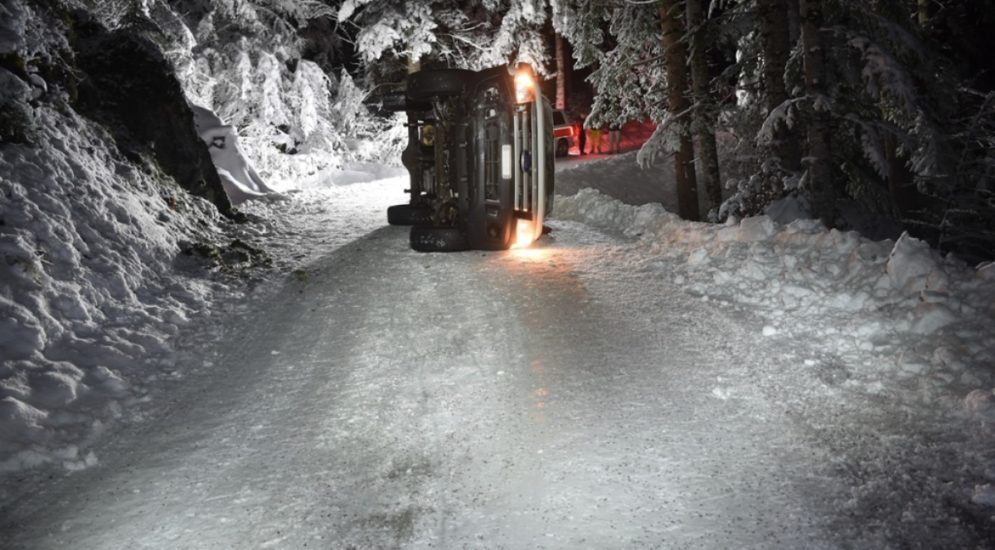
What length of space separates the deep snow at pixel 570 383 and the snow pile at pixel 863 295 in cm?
2

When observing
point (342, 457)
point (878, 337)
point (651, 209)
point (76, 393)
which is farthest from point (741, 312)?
point (76, 393)

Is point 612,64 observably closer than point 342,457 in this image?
No

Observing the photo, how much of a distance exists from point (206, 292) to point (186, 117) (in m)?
5.57

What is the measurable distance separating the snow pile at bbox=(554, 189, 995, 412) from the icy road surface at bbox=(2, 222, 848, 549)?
2.06ft

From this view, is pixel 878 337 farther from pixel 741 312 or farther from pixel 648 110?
pixel 648 110

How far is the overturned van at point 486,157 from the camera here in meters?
9.30

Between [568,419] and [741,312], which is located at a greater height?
[741,312]

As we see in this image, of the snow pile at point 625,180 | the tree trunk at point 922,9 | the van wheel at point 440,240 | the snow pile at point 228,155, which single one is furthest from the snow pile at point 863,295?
the tree trunk at point 922,9

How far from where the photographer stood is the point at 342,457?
14.5 feet

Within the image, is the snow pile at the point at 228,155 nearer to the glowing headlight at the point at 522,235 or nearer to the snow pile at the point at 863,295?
the glowing headlight at the point at 522,235

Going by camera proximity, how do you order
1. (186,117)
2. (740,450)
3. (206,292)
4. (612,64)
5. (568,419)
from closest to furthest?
(740,450) → (568,419) → (206,292) → (186,117) → (612,64)

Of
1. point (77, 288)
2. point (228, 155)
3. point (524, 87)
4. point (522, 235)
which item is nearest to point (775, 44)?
point (524, 87)

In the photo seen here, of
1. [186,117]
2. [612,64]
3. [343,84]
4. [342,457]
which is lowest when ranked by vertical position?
[342,457]

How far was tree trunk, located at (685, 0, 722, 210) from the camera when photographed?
1276 centimetres
